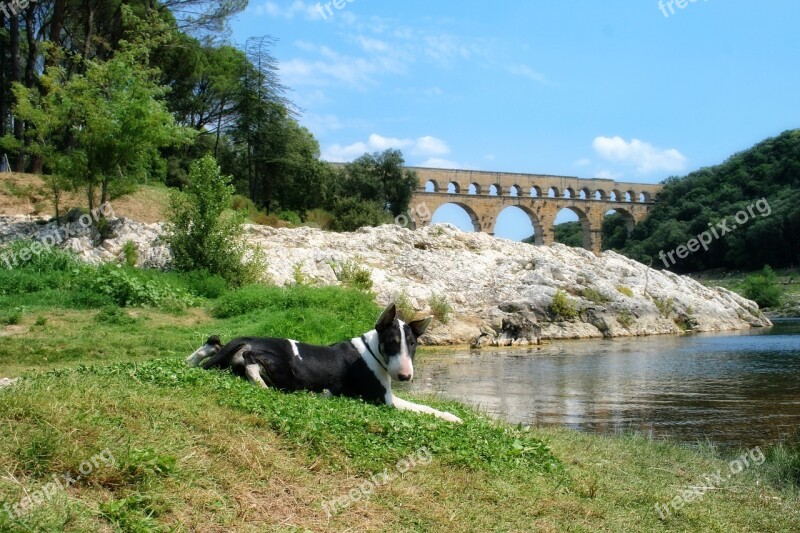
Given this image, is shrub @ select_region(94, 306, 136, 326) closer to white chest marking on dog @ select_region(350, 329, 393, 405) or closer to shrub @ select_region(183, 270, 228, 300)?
shrub @ select_region(183, 270, 228, 300)

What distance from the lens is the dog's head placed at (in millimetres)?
6434

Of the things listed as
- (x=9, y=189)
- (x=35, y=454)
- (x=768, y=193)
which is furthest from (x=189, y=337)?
(x=768, y=193)

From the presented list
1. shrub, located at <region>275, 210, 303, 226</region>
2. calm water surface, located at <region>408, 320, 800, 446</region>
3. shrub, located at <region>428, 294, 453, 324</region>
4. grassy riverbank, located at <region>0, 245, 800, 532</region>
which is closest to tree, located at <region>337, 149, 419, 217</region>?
shrub, located at <region>275, 210, 303, 226</region>

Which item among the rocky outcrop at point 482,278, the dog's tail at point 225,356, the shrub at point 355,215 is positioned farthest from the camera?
the shrub at point 355,215

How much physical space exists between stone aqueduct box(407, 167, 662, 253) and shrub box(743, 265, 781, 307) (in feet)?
92.7

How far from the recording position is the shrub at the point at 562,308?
29.1 meters

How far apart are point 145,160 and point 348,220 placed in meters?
19.5

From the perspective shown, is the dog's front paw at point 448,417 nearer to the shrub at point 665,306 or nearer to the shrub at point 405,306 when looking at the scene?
the shrub at point 405,306

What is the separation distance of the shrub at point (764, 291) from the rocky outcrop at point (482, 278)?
22.3 metres

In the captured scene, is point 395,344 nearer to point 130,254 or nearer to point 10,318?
point 10,318

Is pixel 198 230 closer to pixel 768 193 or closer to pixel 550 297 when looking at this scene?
pixel 550 297

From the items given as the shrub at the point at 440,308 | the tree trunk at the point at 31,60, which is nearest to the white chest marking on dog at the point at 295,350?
the shrub at the point at 440,308

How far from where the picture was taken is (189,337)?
13312 mm

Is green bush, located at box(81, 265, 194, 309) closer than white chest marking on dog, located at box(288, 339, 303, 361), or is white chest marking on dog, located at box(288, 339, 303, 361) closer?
white chest marking on dog, located at box(288, 339, 303, 361)
